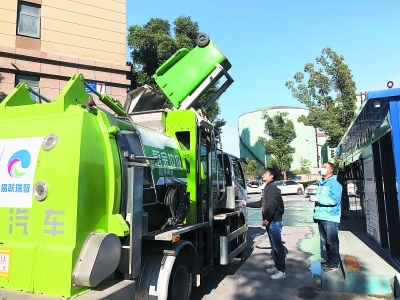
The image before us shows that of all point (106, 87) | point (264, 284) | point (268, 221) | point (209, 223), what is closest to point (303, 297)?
point (264, 284)

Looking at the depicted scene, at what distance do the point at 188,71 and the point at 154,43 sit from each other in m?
12.9

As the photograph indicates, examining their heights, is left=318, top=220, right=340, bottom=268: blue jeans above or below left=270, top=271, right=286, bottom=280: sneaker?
above

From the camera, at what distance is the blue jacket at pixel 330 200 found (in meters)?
5.23

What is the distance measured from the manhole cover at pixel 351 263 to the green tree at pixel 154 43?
12.0m

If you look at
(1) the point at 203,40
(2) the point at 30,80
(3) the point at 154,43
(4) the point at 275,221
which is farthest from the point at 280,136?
(1) the point at 203,40

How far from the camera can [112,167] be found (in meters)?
3.05

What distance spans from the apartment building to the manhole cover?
11.3m

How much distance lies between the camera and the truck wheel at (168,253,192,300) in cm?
367

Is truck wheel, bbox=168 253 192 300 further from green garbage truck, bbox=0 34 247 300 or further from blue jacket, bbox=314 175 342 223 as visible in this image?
blue jacket, bbox=314 175 342 223

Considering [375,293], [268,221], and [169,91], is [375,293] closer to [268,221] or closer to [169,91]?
[268,221]

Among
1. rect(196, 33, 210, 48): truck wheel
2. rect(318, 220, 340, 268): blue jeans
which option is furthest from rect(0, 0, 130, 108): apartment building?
rect(318, 220, 340, 268): blue jeans

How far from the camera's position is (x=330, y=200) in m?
5.24

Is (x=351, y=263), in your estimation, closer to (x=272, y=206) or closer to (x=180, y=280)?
(x=272, y=206)

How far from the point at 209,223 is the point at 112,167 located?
7.59ft
